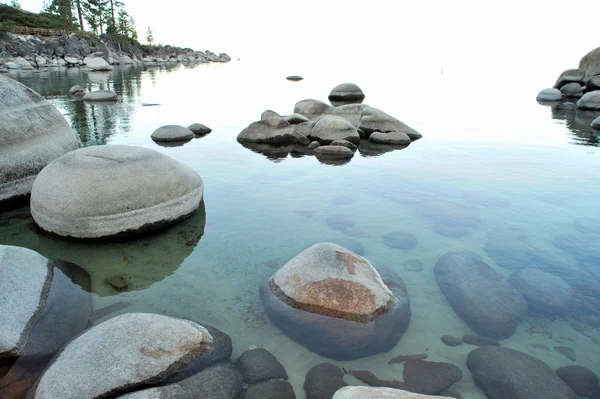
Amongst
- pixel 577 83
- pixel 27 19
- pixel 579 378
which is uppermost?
pixel 27 19

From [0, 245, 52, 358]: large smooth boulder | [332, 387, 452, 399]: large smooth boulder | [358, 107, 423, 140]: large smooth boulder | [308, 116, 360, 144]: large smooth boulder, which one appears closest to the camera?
[332, 387, 452, 399]: large smooth boulder

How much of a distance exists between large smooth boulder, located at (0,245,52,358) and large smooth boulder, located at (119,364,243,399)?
1.61 meters

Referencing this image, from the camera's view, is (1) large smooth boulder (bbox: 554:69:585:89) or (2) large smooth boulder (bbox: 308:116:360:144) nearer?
(2) large smooth boulder (bbox: 308:116:360:144)

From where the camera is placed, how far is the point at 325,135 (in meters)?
14.1

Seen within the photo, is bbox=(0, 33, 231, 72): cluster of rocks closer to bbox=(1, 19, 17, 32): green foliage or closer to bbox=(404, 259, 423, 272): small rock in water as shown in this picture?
bbox=(1, 19, 17, 32): green foliage

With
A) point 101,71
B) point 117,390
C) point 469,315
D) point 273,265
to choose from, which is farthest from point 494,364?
point 101,71

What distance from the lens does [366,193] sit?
9.21 m

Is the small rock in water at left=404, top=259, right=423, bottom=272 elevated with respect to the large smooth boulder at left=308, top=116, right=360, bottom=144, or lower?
lower

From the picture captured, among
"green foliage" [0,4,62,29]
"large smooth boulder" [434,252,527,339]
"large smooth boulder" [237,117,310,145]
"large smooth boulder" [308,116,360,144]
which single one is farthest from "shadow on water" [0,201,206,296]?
"green foliage" [0,4,62,29]

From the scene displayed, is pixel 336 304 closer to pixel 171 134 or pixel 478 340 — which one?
pixel 478 340

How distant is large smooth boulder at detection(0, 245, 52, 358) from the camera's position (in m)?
4.00

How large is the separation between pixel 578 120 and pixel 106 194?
23.8 metres

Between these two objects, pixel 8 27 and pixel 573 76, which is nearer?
pixel 573 76

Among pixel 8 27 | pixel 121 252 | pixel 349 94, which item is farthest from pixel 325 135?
pixel 8 27
